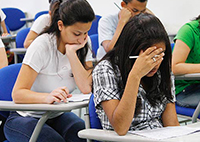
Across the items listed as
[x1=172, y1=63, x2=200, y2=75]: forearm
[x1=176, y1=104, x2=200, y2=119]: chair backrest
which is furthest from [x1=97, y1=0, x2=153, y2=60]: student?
[x1=176, y1=104, x2=200, y2=119]: chair backrest

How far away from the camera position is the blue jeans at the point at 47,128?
1.59 metres

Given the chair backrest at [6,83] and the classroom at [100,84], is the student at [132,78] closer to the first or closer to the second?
the classroom at [100,84]

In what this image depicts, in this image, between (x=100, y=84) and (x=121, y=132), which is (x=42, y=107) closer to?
(x=100, y=84)

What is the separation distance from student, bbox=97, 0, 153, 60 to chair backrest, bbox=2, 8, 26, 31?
3712 millimetres

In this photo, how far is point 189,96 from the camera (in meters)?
2.02

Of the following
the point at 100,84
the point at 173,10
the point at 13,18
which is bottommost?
the point at 13,18

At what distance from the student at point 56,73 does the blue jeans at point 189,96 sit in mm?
574

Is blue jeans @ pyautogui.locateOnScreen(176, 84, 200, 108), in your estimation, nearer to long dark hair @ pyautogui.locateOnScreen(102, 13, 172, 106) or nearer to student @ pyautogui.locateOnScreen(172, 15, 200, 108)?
student @ pyautogui.locateOnScreen(172, 15, 200, 108)

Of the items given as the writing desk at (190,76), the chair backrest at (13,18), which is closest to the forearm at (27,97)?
the writing desk at (190,76)

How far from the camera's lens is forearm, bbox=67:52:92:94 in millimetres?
1831

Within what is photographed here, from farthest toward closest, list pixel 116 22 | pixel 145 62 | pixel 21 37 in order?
pixel 21 37, pixel 116 22, pixel 145 62

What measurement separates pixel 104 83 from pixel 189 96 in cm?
90

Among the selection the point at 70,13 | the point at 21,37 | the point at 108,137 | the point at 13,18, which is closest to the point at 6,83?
the point at 70,13

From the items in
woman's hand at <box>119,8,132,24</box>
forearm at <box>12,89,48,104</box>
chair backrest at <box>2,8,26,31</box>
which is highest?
woman's hand at <box>119,8,132,24</box>
